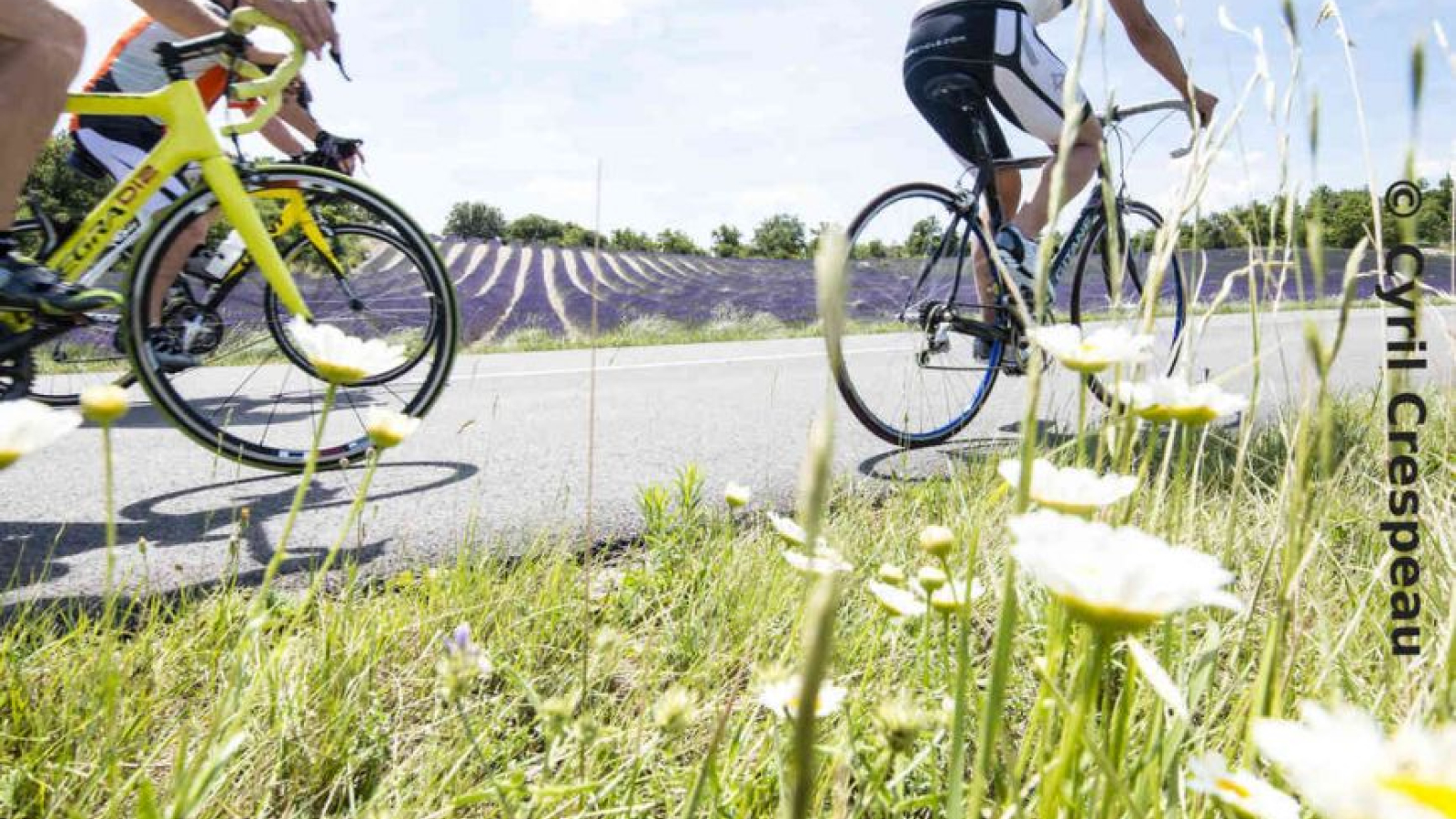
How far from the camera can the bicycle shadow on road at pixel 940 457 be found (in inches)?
103

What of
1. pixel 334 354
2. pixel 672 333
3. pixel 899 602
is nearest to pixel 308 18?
pixel 334 354

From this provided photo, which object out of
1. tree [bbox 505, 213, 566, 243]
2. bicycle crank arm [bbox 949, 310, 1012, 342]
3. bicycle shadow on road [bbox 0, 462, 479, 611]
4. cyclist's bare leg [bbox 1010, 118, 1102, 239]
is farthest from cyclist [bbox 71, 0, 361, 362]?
tree [bbox 505, 213, 566, 243]

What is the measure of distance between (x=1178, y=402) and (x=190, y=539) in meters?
2.00

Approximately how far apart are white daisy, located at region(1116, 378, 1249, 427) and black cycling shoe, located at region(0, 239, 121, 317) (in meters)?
2.16

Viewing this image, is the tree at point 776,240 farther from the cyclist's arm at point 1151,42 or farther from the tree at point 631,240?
the cyclist's arm at point 1151,42

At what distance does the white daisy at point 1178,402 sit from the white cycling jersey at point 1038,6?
312 centimetres

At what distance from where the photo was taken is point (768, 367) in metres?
5.67

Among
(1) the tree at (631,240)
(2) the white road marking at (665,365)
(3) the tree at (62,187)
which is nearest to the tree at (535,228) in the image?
(1) the tree at (631,240)

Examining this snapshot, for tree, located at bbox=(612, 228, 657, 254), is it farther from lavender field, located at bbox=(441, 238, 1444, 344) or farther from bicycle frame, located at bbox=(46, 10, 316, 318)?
bicycle frame, located at bbox=(46, 10, 316, 318)

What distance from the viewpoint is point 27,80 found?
194 cm

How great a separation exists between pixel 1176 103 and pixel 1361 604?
322 cm

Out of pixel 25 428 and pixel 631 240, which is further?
pixel 631 240

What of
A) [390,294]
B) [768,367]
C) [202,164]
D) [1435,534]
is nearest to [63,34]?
[202,164]

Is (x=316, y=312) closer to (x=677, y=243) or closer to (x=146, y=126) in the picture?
(x=146, y=126)
